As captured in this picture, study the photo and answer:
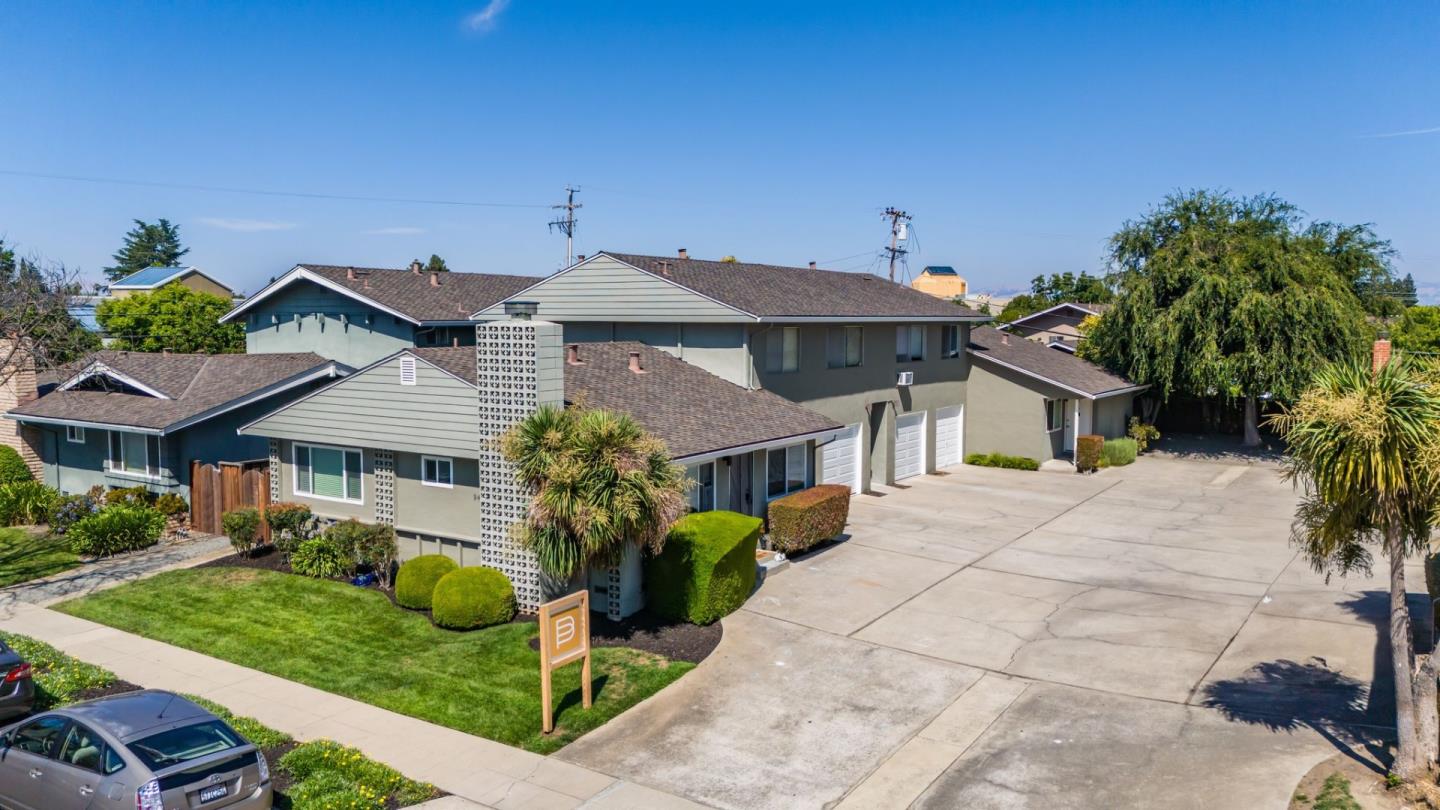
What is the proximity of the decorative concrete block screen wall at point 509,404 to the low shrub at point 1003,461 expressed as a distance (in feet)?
67.5

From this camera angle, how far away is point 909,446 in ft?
101

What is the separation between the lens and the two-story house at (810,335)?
24219mm

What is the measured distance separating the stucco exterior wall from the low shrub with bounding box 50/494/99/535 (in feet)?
27.4

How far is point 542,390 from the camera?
1582 centimetres

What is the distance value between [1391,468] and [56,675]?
16714mm

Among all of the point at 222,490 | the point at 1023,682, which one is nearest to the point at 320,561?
the point at 222,490

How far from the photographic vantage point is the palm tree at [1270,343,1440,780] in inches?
382

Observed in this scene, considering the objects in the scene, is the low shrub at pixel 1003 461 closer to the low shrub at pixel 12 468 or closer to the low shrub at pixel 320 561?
the low shrub at pixel 320 561

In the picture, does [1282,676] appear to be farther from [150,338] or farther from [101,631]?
[150,338]

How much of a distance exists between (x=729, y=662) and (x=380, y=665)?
517 centimetres

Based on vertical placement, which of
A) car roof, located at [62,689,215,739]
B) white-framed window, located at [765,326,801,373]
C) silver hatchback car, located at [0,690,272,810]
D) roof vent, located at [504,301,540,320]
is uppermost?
roof vent, located at [504,301,540,320]

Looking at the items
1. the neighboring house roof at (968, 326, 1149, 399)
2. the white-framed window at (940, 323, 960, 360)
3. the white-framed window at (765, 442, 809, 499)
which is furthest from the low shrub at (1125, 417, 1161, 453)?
the white-framed window at (765, 442, 809, 499)

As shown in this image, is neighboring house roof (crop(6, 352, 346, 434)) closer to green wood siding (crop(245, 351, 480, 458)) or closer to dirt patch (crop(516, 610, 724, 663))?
green wood siding (crop(245, 351, 480, 458))

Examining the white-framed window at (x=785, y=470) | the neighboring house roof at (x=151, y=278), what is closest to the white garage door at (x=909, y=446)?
the white-framed window at (x=785, y=470)
